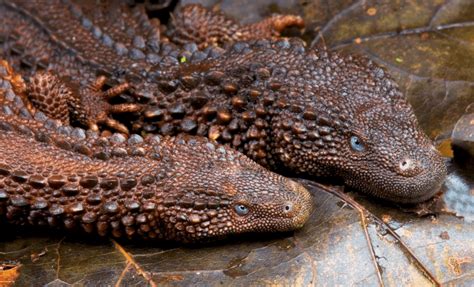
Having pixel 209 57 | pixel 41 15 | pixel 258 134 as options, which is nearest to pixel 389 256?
pixel 258 134

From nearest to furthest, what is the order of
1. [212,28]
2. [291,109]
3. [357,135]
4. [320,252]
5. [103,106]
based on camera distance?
1. [320,252]
2. [357,135]
3. [291,109]
4. [103,106]
5. [212,28]

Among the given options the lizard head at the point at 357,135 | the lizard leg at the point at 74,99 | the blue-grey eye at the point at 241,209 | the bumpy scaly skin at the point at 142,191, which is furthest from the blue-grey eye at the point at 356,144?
the lizard leg at the point at 74,99

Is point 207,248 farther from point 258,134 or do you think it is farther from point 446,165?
point 446,165

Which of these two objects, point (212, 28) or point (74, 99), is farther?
point (212, 28)

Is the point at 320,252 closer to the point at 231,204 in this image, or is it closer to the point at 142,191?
the point at 231,204

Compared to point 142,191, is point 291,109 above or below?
above

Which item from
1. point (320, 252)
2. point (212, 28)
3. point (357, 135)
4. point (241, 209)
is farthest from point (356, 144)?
point (212, 28)

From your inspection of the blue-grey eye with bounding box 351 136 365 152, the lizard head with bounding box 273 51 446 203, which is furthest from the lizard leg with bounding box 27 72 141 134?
the blue-grey eye with bounding box 351 136 365 152
